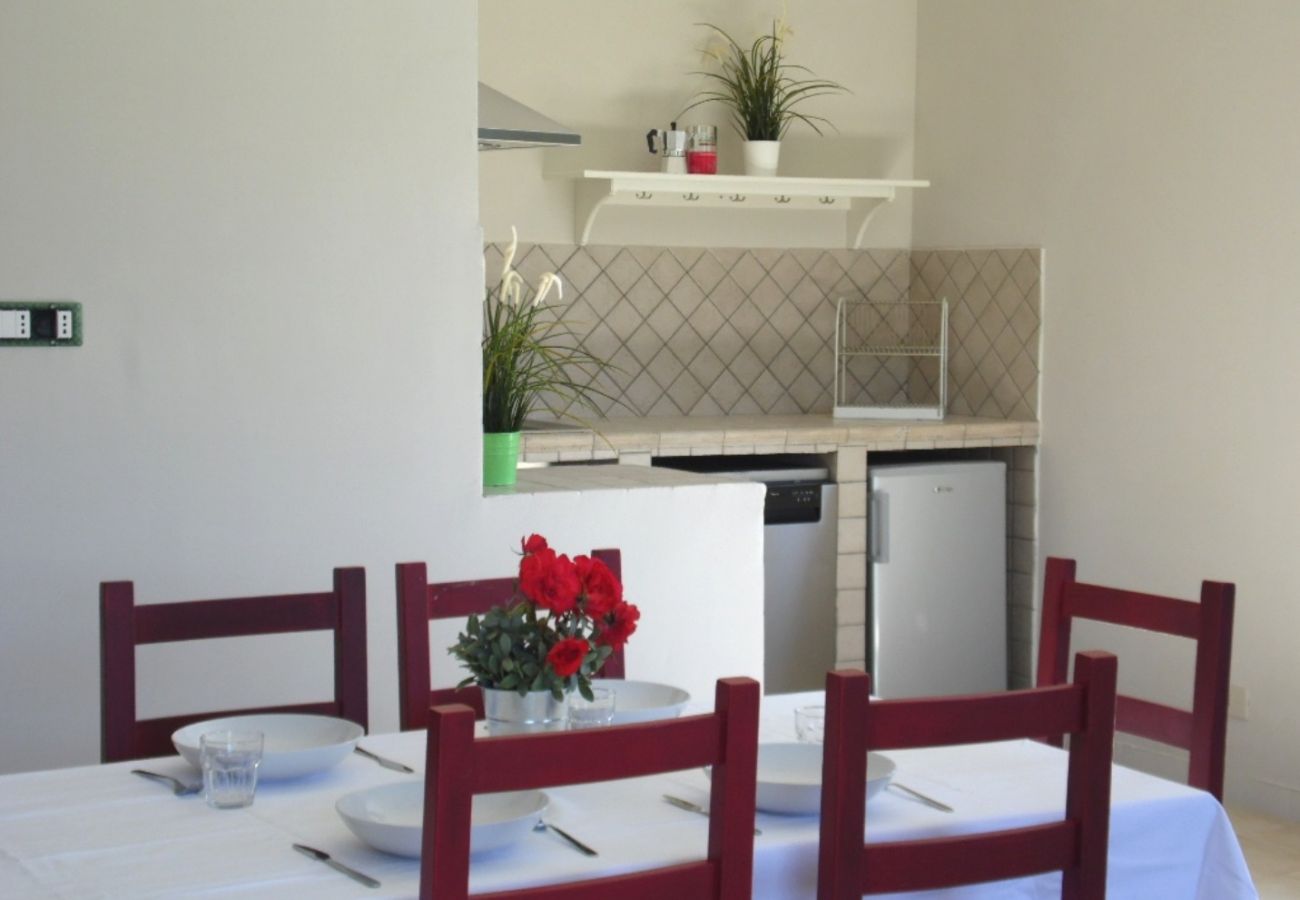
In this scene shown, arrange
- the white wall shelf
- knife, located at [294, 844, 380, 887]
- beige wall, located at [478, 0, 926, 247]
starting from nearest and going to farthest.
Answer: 1. knife, located at [294, 844, 380, 887]
2. the white wall shelf
3. beige wall, located at [478, 0, 926, 247]

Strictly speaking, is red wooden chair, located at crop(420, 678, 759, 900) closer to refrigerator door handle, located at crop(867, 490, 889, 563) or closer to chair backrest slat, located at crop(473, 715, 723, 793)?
chair backrest slat, located at crop(473, 715, 723, 793)

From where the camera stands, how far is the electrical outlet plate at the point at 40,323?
2.86 meters

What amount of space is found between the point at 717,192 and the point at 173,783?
339 cm

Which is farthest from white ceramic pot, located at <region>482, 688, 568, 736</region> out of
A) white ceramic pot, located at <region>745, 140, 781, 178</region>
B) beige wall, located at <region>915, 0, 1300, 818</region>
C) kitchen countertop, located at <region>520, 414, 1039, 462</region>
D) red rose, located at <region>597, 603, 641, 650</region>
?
white ceramic pot, located at <region>745, 140, 781, 178</region>

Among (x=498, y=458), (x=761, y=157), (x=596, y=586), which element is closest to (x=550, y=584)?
(x=596, y=586)

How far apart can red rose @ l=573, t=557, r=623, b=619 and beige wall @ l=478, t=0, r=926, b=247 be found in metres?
3.11

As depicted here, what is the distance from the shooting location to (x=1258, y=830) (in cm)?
418

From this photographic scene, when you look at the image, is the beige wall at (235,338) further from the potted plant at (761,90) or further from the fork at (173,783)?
the potted plant at (761,90)

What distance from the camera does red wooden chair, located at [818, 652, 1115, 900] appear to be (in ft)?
5.49

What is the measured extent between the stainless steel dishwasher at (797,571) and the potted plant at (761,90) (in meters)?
1.07

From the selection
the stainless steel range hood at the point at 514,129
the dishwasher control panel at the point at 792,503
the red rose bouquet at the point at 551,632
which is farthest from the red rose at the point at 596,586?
the dishwasher control panel at the point at 792,503

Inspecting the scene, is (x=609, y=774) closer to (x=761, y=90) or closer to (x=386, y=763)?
(x=386, y=763)

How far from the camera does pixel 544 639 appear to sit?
205 cm

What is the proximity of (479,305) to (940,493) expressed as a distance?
2071mm
